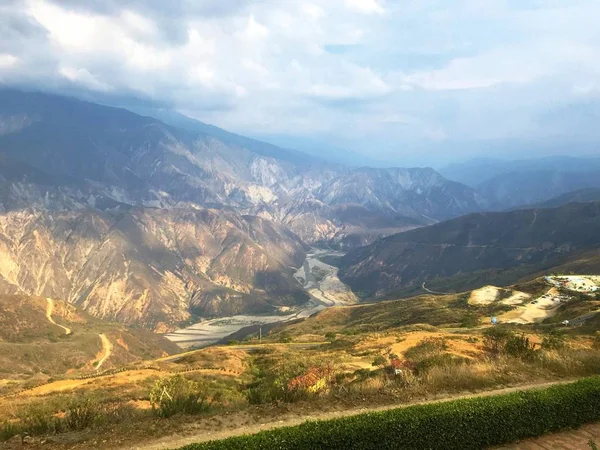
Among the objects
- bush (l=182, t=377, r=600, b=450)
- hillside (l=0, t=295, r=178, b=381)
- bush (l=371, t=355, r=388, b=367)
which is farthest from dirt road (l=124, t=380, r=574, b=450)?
hillside (l=0, t=295, r=178, b=381)

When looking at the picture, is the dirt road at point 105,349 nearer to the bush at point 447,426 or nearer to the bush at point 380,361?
the bush at point 380,361

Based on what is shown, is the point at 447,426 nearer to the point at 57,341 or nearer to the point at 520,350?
the point at 520,350

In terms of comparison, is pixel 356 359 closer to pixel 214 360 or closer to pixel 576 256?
pixel 214 360

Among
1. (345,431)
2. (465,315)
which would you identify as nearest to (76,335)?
(465,315)

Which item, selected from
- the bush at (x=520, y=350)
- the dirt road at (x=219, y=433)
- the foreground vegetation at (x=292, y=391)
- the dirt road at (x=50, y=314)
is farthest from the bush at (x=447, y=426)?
the dirt road at (x=50, y=314)

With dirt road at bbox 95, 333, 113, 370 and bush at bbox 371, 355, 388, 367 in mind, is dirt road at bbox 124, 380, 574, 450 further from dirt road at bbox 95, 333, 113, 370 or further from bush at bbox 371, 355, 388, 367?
dirt road at bbox 95, 333, 113, 370

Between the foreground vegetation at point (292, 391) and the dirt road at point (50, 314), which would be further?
the dirt road at point (50, 314)

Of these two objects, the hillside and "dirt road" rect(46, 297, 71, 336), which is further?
"dirt road" rect(46, 297, 71, 336)
